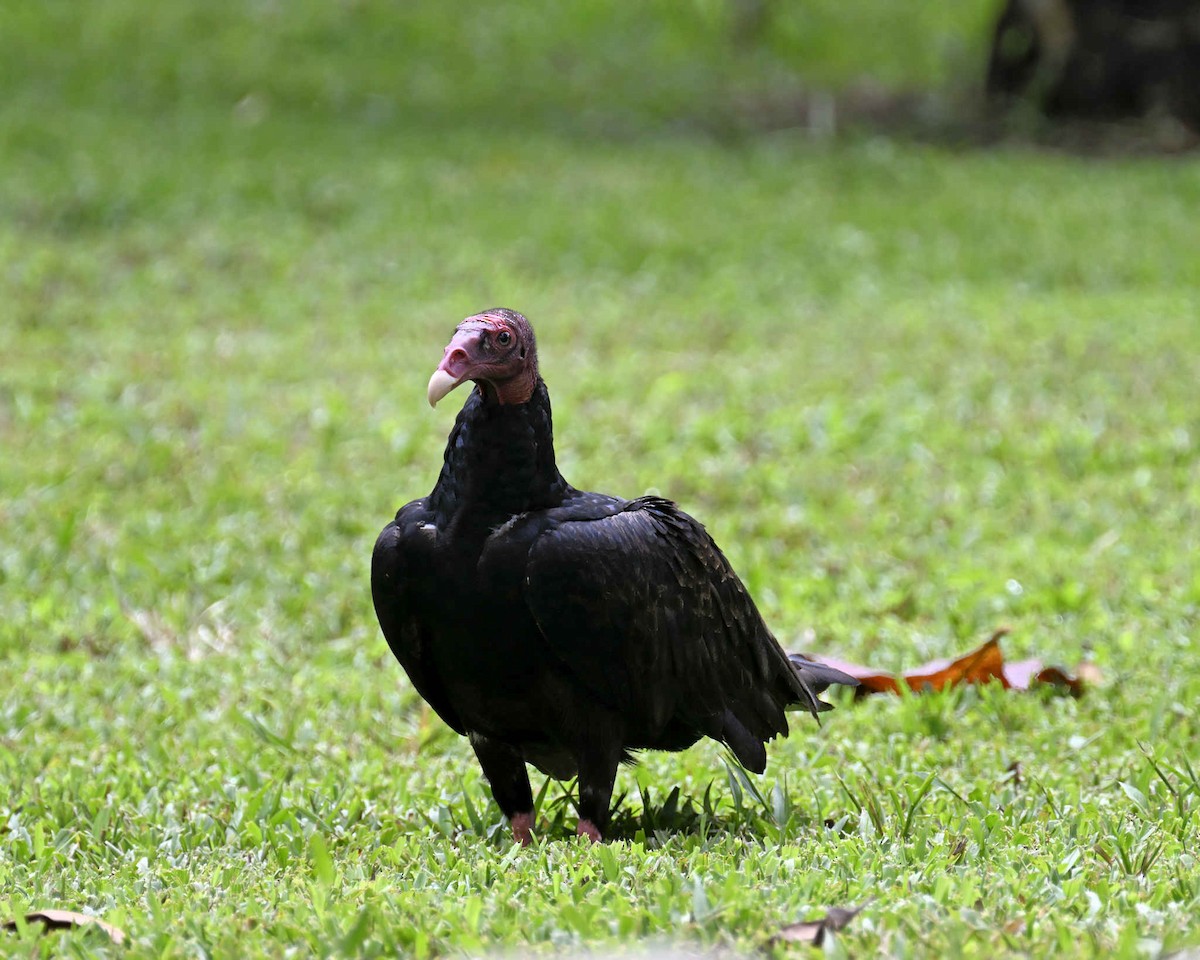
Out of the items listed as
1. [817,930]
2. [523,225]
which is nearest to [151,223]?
[523,225]

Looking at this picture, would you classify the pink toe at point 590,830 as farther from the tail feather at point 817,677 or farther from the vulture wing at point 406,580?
the tail feather at point 817,677

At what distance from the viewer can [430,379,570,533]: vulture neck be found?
12.0ft

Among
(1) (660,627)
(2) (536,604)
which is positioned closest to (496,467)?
(2) (536,604)

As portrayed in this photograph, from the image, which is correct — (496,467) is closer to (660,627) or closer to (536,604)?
(536,604)

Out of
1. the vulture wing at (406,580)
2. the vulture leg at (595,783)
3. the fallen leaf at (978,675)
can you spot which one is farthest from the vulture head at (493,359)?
the fallen leaf at (978,675)

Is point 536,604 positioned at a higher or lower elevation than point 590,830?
higher

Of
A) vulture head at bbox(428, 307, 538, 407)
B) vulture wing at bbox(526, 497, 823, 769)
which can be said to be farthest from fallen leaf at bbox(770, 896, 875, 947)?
vulture head at bbox(428, 307, 538, 407)

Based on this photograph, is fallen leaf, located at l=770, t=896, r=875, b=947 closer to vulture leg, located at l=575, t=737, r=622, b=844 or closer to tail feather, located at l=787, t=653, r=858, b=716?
vulture leg, located at l=575, t=737, r=622, b=844

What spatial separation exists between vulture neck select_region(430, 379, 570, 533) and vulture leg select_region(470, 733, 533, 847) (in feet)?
1.85

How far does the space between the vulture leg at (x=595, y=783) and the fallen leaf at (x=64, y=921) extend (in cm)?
108

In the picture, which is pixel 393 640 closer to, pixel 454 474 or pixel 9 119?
pixel 454 474

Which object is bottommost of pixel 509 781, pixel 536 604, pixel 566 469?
pixel 509 781

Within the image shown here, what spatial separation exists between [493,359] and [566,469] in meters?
4.02

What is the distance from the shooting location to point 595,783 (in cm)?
371
